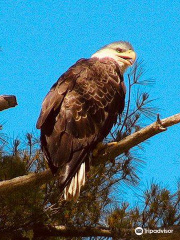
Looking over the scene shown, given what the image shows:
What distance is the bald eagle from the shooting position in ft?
10.2

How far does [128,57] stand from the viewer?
3928 millimetres

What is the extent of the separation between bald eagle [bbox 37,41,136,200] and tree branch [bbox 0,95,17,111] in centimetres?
17

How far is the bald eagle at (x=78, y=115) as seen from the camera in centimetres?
311

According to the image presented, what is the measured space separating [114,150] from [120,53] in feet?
3.27

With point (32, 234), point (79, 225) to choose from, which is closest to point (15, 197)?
point (32, 234)

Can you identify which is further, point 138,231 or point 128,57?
point 128,57

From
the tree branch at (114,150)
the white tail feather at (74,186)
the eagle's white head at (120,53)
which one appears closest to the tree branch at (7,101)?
the tree branch at (114,150)

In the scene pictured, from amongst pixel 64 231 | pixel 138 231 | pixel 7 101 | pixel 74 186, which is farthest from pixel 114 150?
pixel 64 231

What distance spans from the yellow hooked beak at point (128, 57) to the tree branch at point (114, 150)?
0.86 metres

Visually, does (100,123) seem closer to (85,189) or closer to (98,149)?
(98,149)

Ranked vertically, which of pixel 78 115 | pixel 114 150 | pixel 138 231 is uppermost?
pixel 78 115

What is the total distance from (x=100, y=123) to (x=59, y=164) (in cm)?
41

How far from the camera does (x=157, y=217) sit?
394 cm

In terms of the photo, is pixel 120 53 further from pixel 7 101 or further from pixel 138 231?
pixel 138 231
